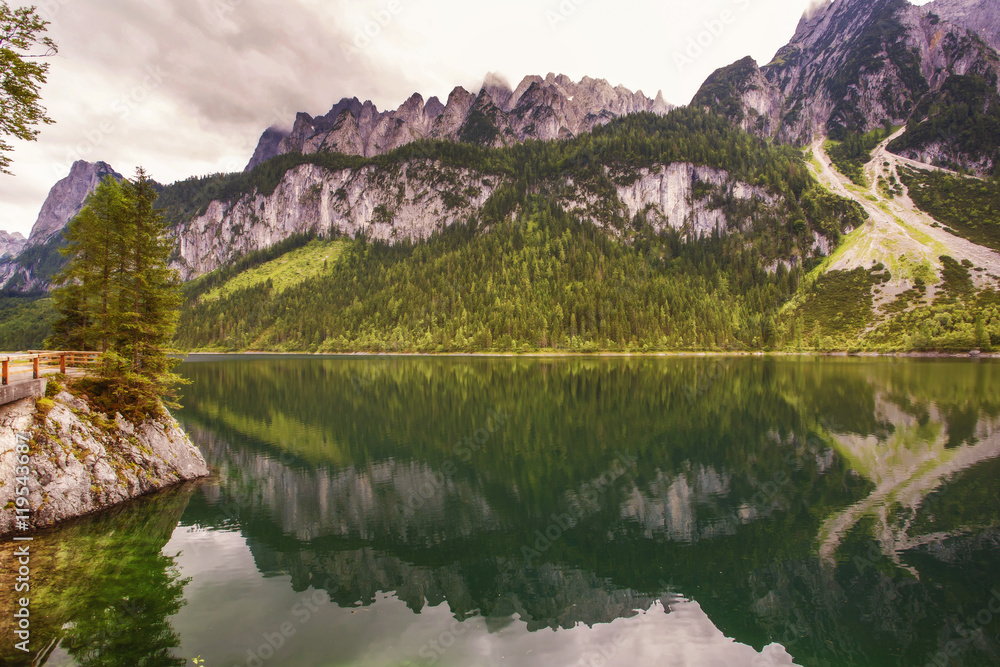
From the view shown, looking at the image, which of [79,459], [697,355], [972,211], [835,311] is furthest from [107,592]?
[972,211]

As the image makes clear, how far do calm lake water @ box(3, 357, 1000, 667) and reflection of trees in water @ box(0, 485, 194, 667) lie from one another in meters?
0.08

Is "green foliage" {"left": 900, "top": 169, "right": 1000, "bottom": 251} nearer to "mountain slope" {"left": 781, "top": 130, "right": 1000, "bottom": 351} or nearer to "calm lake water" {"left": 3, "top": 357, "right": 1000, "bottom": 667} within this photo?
"mountain slope" {"left": 781, "top": 130, "right": 1000, "bottom": 351}

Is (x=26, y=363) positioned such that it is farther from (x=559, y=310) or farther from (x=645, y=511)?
(x=559, y=310)

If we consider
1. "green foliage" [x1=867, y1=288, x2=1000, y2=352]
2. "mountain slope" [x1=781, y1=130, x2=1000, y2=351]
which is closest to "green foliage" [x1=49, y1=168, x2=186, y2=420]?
"green foliage" [x1=867, y1=288, x2=1000, y2=352]

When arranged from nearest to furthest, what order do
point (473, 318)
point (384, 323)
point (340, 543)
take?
point (340, 543) → point (473, 318) → point (384, 323)

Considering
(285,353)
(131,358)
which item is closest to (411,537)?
(131,358)

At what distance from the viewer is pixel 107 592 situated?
13.6 m

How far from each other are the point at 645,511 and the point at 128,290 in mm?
31205

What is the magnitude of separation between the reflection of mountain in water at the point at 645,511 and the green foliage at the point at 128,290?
7.01 m

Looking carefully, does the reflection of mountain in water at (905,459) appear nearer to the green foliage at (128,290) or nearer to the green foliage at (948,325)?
the green foliage at (128,290)

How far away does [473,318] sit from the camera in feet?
537

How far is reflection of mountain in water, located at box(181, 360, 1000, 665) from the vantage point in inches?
555

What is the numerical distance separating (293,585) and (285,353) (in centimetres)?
19071

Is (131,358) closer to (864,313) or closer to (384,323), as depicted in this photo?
(384,323)
